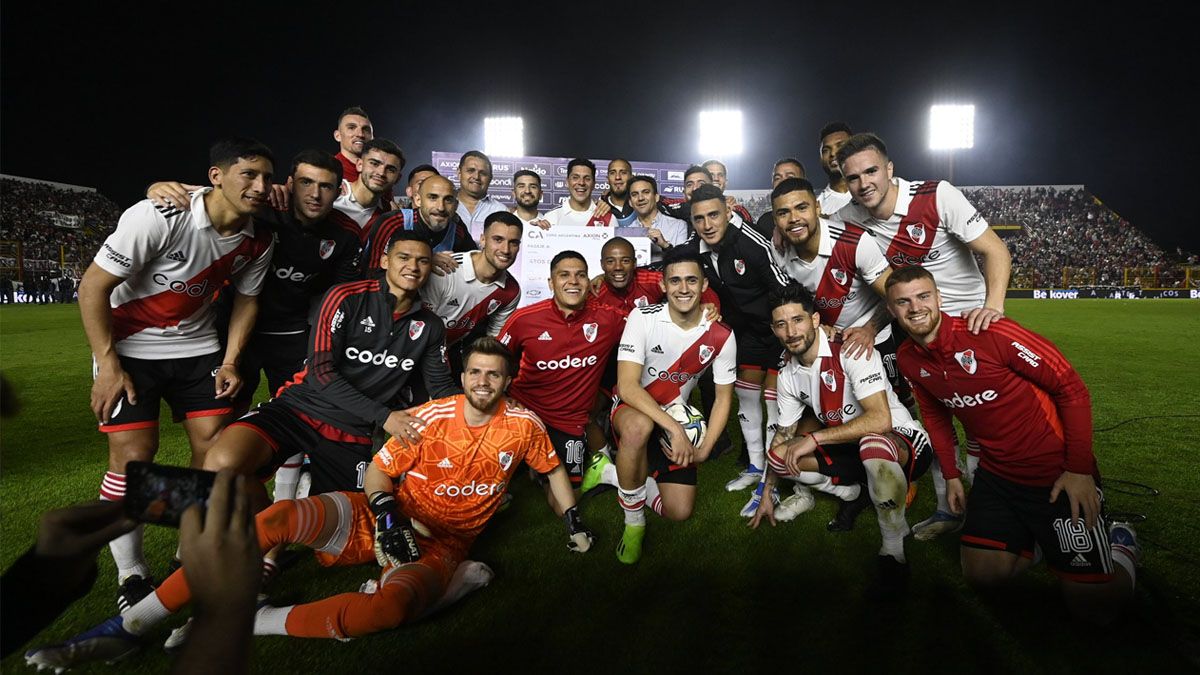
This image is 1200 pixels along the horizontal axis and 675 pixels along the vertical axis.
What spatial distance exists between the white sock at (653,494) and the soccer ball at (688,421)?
277mm

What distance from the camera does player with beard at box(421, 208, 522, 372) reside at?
4.08m

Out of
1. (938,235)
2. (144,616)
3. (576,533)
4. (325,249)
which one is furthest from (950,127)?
(144,616)

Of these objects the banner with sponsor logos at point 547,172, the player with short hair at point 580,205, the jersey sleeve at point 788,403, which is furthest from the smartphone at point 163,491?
the banner with sponsor logos at point 547,172

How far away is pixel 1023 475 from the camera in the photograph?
8.98 ft

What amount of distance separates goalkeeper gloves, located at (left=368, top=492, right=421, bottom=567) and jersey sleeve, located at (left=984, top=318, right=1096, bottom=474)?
2836 mm

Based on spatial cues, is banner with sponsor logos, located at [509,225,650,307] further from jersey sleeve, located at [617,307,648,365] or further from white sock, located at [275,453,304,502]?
white sock, located at [275,453,304,502]

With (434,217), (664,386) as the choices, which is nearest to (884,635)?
(664,386)

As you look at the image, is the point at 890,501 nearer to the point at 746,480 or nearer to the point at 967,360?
the point at 967,360

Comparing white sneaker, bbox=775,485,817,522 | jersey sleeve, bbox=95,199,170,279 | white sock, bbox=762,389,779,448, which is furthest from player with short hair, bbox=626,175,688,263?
jersey sleeve, bbox=95,199,170,279

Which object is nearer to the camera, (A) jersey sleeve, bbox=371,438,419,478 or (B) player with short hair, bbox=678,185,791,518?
(A) jersey sleeve, bbox=371,438,419,478

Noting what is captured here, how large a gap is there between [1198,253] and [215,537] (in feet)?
168

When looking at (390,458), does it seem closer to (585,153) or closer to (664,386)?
(664,386)

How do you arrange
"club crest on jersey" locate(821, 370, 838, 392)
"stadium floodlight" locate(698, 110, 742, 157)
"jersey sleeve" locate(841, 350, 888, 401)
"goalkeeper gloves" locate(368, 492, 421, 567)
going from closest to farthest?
"goalkeeper gloves" locate(368, 492, 421, 567), "jersey sleeve" locate(841, 350, 888, 401), "club crest on jersey" locate(821, 370, 838, 392), "stadium floodlight" locate(698, 110, 742, 157)

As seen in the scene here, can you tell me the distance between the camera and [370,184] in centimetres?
429
